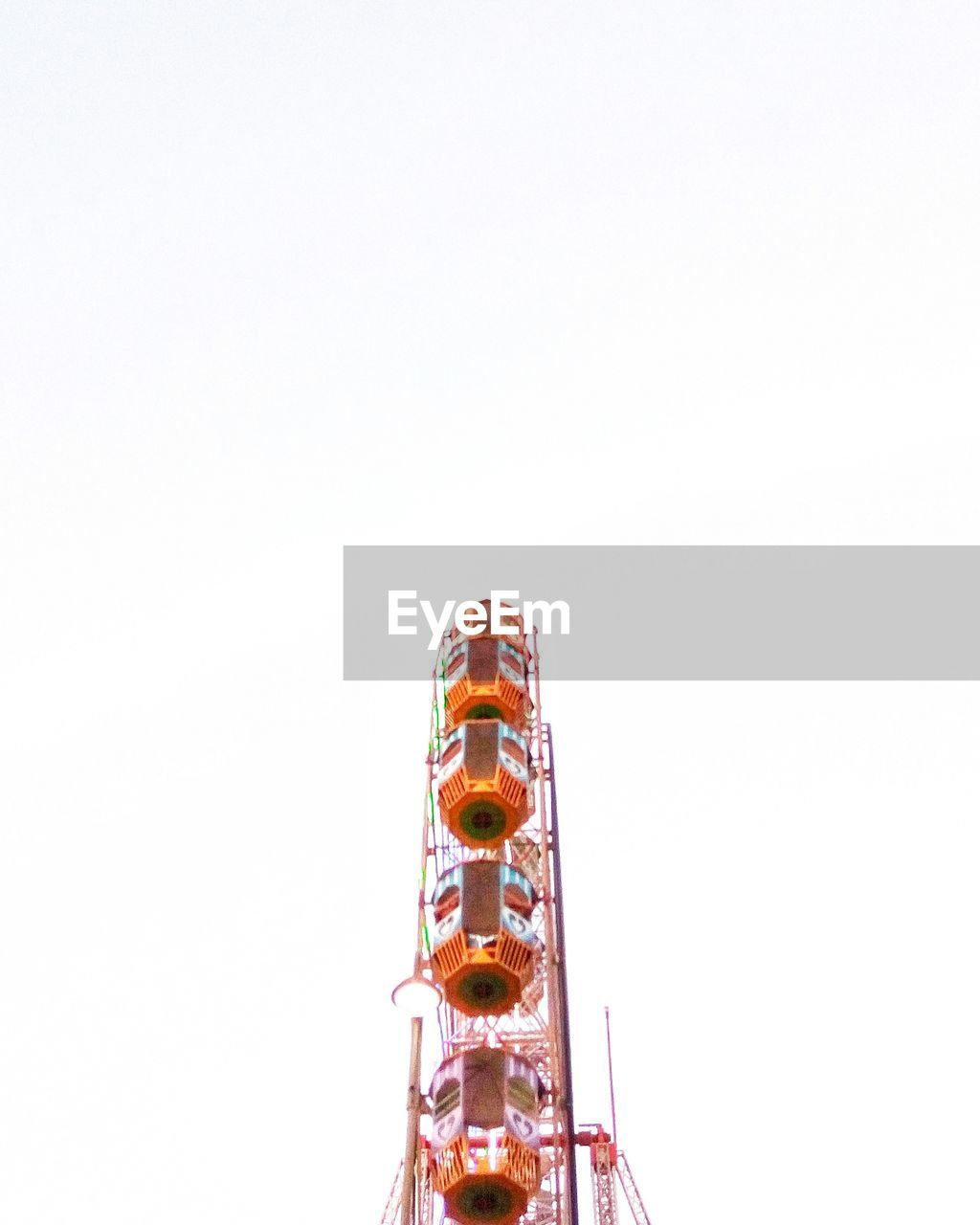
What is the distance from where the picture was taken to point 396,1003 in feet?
69.2

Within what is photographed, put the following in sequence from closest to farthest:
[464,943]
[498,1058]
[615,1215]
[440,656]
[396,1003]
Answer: [396,1003] < [498,1058] < [464,943] < [615,1215] < [440,656]

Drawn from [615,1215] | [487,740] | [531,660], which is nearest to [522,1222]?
[615,1215]

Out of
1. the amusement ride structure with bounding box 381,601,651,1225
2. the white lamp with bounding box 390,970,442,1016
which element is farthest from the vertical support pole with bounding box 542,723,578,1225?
the white lamp with bounding box 390,970,442,1016

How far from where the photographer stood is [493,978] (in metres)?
28.0

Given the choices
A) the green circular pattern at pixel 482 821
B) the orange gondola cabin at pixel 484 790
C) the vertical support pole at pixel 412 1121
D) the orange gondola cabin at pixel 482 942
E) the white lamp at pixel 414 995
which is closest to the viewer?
the white lamp at pixel 414 995

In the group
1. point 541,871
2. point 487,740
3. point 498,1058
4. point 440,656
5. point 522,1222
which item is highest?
point 440,656

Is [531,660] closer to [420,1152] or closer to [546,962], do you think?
[546,962]

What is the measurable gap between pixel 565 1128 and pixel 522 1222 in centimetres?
214

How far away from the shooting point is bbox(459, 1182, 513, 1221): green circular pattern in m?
24.8

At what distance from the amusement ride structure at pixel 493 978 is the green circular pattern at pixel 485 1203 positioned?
0.08ft

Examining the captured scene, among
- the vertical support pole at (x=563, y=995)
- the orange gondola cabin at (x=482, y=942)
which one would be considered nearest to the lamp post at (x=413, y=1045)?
the orange gondola cabin at (x=482, y=942)

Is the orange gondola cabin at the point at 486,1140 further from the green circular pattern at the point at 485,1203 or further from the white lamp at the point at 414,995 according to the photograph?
the white lamp at the point at 414,995

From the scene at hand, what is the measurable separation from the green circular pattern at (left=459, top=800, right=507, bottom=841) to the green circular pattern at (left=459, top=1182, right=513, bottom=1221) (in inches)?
326

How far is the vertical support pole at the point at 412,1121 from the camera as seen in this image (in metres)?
24.6
